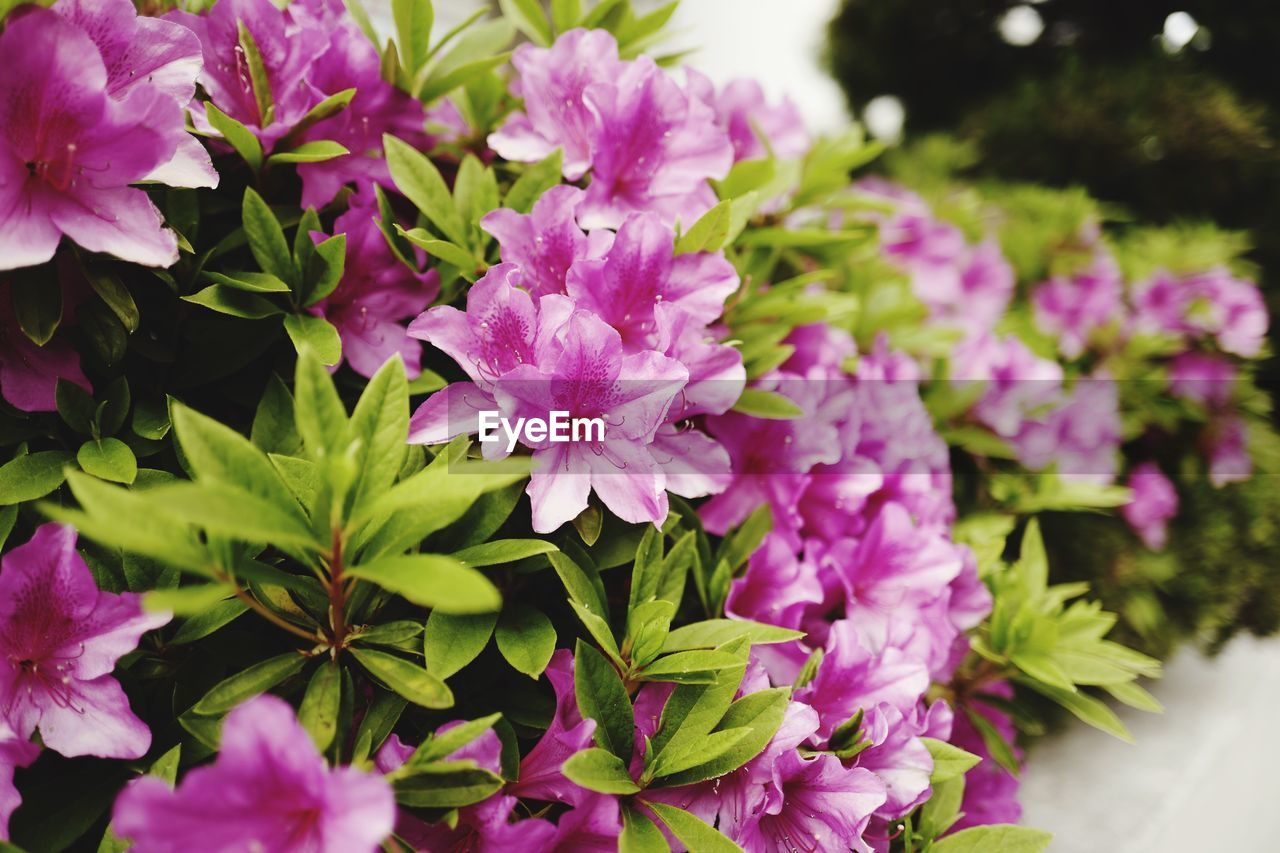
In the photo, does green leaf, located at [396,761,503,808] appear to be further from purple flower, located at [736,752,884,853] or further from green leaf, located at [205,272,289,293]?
green leaf, located at [205,272,289,293]

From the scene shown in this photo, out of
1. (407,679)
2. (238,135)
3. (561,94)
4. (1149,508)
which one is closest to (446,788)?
(407,679)

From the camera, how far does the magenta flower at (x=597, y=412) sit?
0.66 metres

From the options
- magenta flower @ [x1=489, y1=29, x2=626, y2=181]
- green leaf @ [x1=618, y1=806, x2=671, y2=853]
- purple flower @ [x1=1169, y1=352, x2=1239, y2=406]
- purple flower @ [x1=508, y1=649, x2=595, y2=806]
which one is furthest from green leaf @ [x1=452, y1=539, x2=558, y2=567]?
purple flower @ [x1=1169, y1=352, x2=1239, y2=406]

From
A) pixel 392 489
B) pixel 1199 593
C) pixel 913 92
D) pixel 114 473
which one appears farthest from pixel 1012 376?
pixel 913 92

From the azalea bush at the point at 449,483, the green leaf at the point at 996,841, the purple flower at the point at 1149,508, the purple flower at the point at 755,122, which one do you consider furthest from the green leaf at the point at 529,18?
the purple flower at the point at 1149,508

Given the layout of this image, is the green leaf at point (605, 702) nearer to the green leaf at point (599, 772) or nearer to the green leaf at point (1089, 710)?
the green leaf at point (599, 772)

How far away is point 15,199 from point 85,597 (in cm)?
32

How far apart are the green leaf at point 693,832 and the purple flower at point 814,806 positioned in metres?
0.07

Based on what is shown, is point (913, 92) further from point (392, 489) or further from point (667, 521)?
point (392, 489)

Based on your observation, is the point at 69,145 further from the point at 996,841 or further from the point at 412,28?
the point at 996,841

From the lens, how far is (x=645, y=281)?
76 centimetres

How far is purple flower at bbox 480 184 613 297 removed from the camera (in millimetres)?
767

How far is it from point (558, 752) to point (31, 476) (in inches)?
20.4

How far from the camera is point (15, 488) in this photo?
2.19ft
